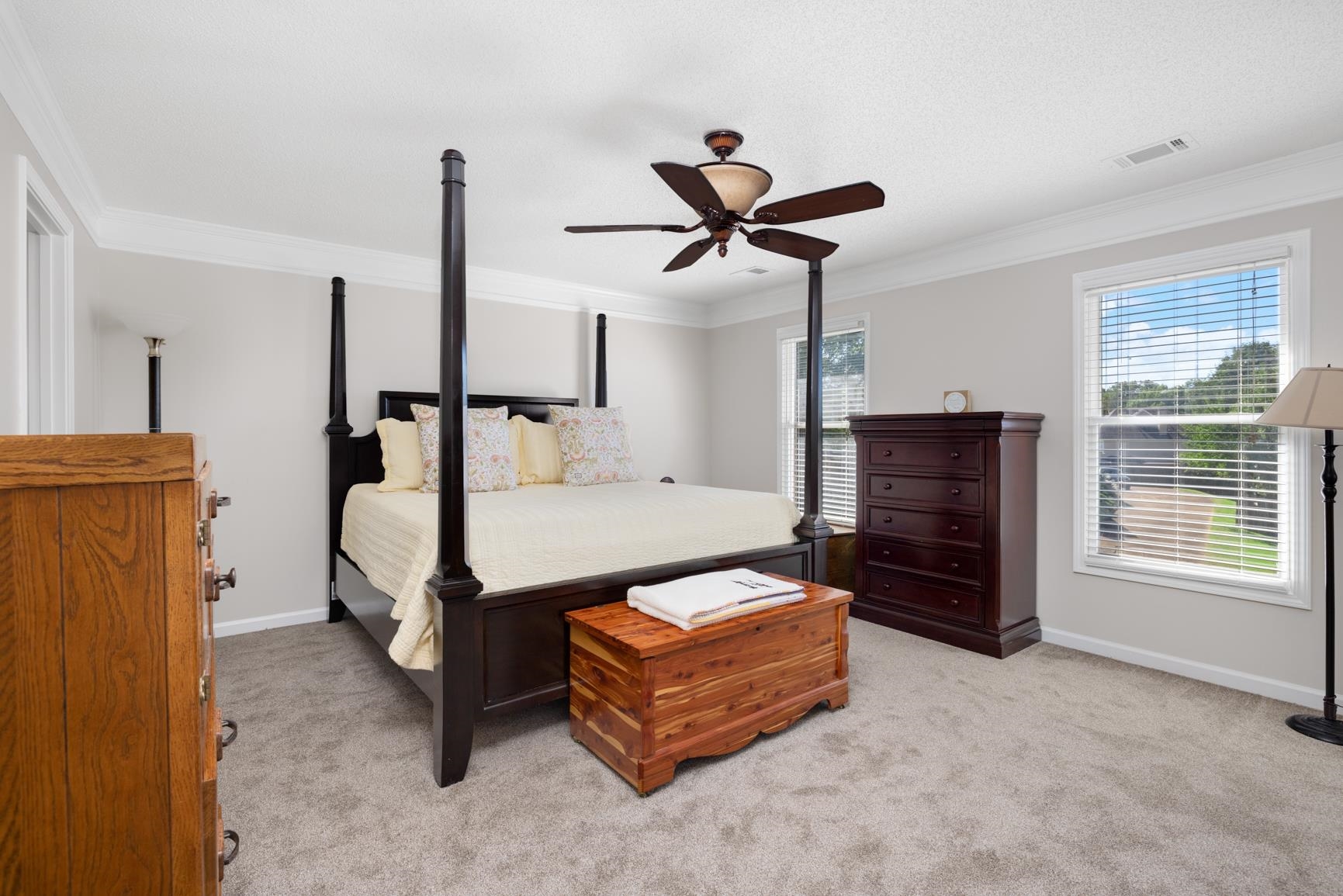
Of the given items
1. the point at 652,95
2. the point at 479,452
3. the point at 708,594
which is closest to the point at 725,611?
the point at 708,594

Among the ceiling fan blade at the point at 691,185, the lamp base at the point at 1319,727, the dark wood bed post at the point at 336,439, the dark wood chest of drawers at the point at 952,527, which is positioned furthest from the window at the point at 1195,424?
the dark wood bed post at the point at 336,439

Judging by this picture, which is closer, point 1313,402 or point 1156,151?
point 1313,402

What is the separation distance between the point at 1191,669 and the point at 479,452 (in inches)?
153

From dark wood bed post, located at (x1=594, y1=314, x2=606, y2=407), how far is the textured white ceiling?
64.2 inches

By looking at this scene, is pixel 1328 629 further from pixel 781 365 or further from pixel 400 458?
pixel 400 458

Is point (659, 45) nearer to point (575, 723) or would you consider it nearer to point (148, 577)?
point (148, 577)

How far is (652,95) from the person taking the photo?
223 centimetres

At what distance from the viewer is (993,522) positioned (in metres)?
3.37

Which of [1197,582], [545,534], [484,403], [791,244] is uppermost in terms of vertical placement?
[791,244]

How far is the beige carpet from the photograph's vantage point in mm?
1671

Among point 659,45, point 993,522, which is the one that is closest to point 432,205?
point 659,45

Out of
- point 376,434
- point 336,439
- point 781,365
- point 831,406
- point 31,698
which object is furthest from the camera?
point 781,365

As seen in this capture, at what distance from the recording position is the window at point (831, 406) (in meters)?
4.66

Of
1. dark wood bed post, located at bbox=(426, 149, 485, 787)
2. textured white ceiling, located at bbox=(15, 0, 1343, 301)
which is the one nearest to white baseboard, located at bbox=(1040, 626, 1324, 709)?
textured white ceiling, located at bbox=(15, 0, 1343, 301)
